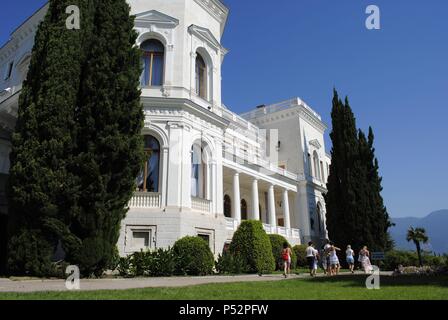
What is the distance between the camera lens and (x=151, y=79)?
21172 mm

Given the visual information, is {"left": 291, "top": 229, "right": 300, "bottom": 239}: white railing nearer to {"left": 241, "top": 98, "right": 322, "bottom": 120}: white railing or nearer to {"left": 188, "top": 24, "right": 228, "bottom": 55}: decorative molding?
{"left": 241, "top": 98, "right": 322, "bottom": 120}: white railing

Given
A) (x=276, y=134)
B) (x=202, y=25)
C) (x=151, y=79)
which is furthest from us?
(x=276, y=134)

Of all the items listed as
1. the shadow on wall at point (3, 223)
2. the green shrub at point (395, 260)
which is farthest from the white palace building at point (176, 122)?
the green shrub at point (395, 260)

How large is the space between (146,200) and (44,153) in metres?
6.65

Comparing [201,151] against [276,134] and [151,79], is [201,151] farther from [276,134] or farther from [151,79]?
[276,134]

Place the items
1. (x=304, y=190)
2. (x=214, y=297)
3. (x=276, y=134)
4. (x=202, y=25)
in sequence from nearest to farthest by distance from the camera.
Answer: (x=214, y=297) → (x=202, y=25) → (x=304, y=190) → (x=276, y=134)

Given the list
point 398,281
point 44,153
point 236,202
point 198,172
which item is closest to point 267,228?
point 236,202

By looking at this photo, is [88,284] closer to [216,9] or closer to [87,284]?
[87,284]

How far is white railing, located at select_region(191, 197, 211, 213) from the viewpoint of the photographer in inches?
794

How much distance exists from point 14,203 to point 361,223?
2548 centimetres

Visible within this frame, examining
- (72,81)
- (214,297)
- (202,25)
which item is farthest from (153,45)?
(214,297)

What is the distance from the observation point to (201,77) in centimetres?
2364

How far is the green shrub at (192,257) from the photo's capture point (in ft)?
52.1
